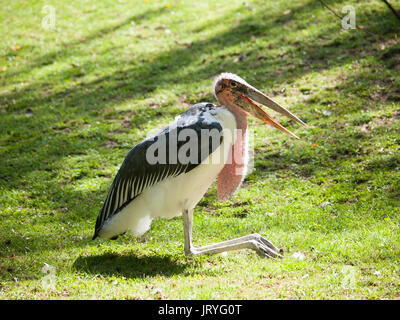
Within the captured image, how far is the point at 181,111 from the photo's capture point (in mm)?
9500

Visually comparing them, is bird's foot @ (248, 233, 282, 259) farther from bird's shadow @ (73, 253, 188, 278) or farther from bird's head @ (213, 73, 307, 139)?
bird's head @ (213, 73, 307, 139)

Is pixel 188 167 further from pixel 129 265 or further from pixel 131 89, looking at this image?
pixel 131 89

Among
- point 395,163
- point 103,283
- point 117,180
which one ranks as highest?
point 117,180

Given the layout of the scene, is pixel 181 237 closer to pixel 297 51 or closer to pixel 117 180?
pixel 117 180

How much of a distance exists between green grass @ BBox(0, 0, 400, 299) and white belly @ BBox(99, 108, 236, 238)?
357mm

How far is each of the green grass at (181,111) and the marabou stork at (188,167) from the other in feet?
1.12

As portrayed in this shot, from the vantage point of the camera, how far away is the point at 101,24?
13445 mm

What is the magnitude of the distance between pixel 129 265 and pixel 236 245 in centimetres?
113

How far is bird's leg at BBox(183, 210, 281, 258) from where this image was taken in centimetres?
530

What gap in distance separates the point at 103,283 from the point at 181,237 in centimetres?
143

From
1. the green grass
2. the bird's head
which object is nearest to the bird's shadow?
the green grass
